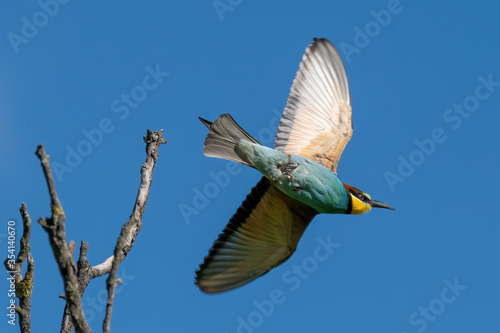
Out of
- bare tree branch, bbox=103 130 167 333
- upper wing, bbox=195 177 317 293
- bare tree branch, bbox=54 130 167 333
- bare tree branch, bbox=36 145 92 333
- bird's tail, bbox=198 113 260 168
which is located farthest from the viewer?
upper wing, bbox=195 177 317 293

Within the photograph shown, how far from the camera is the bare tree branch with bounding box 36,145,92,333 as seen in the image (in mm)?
2203

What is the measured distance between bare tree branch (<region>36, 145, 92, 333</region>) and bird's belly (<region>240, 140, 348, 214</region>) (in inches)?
95.1

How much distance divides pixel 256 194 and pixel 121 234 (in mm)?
2561

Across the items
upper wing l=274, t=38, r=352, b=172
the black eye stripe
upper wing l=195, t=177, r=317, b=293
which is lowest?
the black eye stripe

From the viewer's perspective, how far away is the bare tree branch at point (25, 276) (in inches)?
115

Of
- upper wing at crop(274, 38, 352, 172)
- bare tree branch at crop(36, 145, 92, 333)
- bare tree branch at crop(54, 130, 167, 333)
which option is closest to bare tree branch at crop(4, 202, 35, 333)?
bare tree branch at crop(54, 130, 167, 333)

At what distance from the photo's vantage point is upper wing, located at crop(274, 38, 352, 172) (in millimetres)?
5152

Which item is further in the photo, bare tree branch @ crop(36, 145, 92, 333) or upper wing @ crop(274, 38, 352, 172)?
upper wing @ crop(274, 38, 352, 172)

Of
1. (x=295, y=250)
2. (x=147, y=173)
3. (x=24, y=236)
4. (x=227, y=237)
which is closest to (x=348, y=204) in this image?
(x=295, y=250)

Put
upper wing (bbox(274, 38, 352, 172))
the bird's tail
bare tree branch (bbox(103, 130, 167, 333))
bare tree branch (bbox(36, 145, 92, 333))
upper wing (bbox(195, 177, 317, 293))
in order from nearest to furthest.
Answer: bare tree branch (bbox(36, 145, 92, 333))
bare tree branch (bbox(103, 130, 167, 333))
the bird's tail
upper wing (bbox(195, 177, 317, 293))
upper wing (bbox(274, 38, 352, 172))

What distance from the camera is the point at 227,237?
4.88 metres

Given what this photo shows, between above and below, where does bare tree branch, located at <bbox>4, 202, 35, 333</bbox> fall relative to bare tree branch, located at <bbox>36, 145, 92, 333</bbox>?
above

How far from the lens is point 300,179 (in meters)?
4.68

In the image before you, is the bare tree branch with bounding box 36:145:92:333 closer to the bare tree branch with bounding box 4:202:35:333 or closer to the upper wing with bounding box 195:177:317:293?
the bare tree branch with bounding box 4:202:35:333
